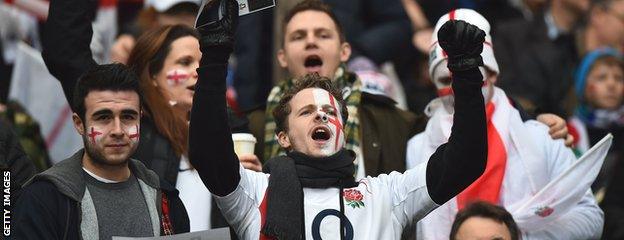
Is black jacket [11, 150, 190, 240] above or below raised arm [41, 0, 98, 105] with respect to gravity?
below

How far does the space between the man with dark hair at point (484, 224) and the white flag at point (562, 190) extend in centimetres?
27

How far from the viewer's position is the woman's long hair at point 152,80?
854cm

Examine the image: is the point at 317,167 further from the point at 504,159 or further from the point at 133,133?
the point at 504,159

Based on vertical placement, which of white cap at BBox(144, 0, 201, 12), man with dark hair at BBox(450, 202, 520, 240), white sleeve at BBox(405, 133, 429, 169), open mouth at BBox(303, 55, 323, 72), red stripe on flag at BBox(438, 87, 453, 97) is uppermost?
white cap at BBox(144, 0, 201, 12)

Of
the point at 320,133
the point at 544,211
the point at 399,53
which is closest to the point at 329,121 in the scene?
the point at 320,133

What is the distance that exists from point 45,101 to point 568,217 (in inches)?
165

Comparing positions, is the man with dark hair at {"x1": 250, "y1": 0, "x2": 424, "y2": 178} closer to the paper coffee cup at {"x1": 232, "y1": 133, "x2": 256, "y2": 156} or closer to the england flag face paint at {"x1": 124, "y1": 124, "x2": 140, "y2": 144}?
the paper coffee cup at {"x1": 232, "y1": 133, "x2": 256, "y2": 156}

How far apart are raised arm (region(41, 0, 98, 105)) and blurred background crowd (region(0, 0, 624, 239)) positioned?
5.47 ft

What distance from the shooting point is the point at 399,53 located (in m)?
11.9

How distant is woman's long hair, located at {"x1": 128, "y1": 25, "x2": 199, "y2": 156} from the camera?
8539 mm

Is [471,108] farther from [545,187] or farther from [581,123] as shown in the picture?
[581,123]

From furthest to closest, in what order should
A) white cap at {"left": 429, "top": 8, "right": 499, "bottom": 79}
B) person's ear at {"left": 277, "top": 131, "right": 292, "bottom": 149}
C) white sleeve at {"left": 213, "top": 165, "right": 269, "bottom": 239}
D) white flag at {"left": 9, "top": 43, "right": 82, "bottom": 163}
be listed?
→ white flag at {"left": 9, "top": 43, "right": 82, "bottom": 163}, white cap at {"left": 429, "top": 8, "right": 499, "bottom": 79}, person's ear at {"left": 277, "top": 131, "right": 292, "bottom": 149}, white sleeve at {"left": 213, "top": 165, "right": 269, "bottom": 239}

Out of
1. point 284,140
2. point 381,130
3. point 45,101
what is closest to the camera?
point 284,140

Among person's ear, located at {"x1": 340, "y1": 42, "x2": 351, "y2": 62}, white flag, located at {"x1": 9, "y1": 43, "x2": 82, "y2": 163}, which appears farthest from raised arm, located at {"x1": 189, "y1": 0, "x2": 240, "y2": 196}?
white flag, located at {"x1": 9, "y1": 43, "x2": 82, "y2": 163}
